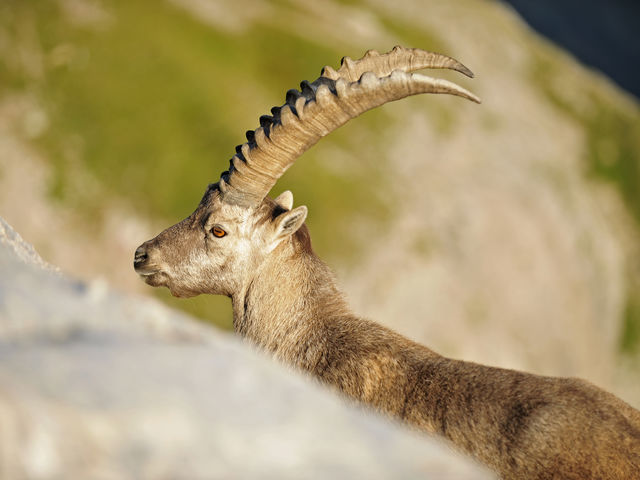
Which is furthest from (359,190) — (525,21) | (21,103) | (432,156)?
(525,21)

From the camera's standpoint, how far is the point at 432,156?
159 ft

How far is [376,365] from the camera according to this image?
913cm

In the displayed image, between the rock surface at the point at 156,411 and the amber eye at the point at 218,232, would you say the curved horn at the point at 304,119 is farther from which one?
the rock surface at the point at 156,411

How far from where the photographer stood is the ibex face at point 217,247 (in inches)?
440

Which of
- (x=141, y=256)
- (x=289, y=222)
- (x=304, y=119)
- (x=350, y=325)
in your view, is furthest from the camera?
(x=141, y=256)

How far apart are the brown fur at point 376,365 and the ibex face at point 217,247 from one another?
17mm

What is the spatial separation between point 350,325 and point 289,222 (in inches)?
81.0

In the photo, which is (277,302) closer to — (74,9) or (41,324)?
(41,324)

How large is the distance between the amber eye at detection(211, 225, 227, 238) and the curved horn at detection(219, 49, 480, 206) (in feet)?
1.64

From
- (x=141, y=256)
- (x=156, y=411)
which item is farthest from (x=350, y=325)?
(x=156, y=411)

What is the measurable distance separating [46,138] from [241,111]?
11637mm

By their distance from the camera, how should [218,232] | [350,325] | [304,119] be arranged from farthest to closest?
[218,232], [304,119], [350,325]

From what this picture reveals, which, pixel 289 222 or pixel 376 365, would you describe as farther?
pixel 289 222

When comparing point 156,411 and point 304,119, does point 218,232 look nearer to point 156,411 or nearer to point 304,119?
point 304,119
